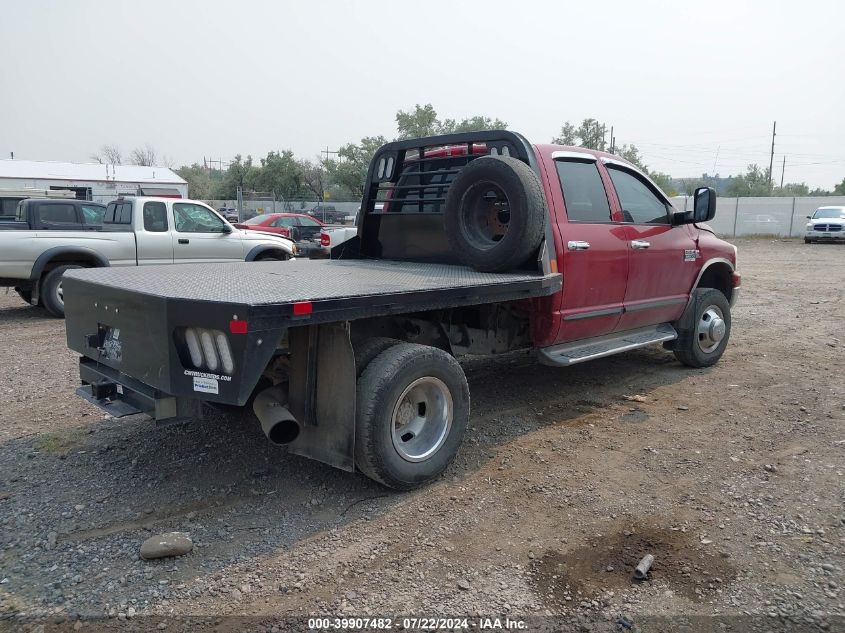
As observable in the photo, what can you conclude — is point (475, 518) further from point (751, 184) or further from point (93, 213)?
point (751, 184)

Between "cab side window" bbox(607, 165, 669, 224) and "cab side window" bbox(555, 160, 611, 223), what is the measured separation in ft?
0.83

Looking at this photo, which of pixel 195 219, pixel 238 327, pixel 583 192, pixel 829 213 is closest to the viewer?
pixel 238 327

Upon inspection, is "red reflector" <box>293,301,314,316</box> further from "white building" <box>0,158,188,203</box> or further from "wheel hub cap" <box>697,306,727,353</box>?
"white building" <box>0,158,188,203</box>

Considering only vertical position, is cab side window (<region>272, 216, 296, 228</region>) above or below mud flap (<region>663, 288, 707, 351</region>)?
above

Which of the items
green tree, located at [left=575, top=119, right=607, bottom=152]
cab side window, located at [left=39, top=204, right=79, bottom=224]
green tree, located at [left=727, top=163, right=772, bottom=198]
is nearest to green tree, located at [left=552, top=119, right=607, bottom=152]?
green tree, located at [left=575, top=119, right=607, bottom=152]

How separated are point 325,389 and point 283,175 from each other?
5311 centimetres

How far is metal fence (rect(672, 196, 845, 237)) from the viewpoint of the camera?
111 feet

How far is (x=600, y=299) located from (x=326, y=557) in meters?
3.15

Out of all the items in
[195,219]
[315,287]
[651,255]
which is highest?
[195,219]

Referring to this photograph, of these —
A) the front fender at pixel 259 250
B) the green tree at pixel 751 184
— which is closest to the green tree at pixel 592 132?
the green tree at pixel 751 184

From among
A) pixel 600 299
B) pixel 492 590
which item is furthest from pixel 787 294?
pixel 492 590

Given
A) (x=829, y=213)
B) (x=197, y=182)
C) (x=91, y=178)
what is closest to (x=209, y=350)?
(x=829, y=213)

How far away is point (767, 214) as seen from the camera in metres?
34.7

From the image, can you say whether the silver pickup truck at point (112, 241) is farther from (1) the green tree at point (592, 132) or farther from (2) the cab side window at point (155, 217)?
(1) the green tree at point (592, 132)
